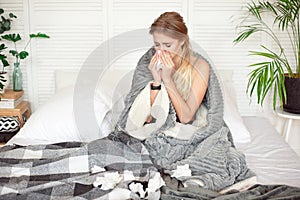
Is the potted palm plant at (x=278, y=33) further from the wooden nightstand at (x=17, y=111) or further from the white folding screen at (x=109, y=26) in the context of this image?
the wooden nightstand at (x=17, y=111)

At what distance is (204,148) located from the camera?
2.26m

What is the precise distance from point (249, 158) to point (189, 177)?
61 centimetres

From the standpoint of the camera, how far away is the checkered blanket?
1.87 m

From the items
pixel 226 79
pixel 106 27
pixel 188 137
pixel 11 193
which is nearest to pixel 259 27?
pixel 226 79

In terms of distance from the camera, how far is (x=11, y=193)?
73.3 inches

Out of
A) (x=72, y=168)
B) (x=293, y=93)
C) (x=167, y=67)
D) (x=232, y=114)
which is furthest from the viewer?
(x=293, y=93)

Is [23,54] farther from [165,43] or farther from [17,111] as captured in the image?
[165,43]

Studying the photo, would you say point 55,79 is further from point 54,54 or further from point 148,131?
point 148,131

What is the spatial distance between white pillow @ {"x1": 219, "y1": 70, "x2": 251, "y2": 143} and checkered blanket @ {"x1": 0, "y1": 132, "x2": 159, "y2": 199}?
69cm

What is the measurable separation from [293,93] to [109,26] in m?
1.20

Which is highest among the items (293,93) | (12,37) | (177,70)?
(12,37)

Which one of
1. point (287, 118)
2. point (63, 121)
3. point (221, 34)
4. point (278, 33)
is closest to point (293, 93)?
point (287, 118)

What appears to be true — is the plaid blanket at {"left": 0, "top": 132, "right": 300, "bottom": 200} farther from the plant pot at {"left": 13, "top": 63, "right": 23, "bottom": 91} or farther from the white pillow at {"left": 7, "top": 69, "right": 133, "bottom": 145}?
the plant pot at {"left": 13, "top": 63, "right": 23, "bottom": 91}

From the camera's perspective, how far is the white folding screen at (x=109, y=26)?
3244 millimetres
